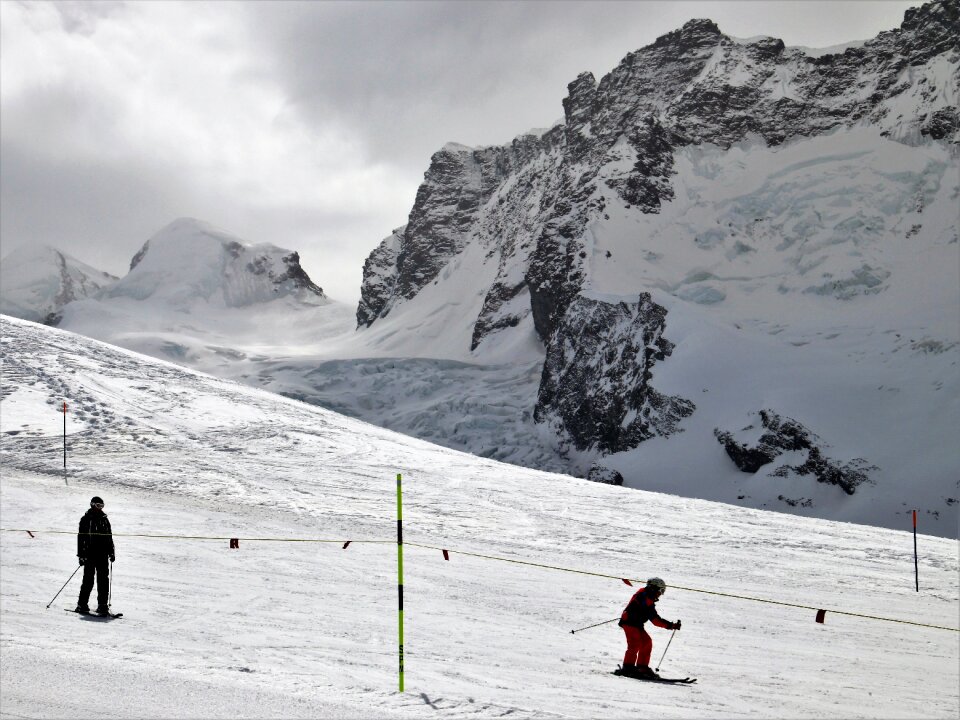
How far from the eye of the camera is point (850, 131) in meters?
107

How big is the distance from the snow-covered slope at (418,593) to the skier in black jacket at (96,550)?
39cm

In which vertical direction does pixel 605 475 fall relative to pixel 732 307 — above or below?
below

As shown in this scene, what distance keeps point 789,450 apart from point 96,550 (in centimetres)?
5155

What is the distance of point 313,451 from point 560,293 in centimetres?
8539

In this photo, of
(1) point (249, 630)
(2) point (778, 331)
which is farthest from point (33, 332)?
(2) point (778, 331)

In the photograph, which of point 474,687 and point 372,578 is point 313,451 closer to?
point 372,578

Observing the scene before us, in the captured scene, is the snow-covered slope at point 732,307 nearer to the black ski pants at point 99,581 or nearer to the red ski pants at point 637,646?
the red ski pants at point 637,646

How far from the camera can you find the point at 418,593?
13.9 metres

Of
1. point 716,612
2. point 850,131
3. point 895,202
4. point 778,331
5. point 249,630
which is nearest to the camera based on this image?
point 249,630

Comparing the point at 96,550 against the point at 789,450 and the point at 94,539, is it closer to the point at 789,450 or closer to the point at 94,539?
the point at 94,539

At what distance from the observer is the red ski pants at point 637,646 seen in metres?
A: 9.70

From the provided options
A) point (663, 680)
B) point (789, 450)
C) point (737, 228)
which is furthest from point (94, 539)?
point (737, 228)

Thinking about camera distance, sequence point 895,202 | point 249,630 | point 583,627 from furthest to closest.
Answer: point 895,202 → point 583,627 → point 249,630

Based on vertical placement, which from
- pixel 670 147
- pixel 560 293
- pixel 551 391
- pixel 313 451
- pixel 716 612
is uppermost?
pixel 670 147
